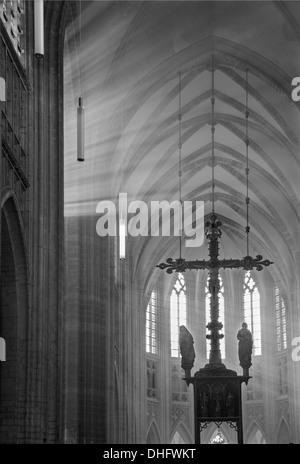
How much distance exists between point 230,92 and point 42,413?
16.9 meters

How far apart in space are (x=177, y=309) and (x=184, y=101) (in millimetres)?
17148

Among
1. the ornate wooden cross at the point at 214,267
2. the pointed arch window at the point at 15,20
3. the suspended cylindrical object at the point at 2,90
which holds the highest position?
the pointed arch window at the point at 15,20

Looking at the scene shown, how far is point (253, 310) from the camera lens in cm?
4678

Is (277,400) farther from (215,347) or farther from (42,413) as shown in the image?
(42,413)

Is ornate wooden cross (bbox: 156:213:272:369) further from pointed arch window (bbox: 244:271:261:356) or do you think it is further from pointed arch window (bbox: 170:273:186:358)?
pointed arch window (bbox: 244:271:261:356)

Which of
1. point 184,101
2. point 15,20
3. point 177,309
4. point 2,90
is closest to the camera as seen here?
point 2,90

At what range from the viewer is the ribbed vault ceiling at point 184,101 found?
984 inches

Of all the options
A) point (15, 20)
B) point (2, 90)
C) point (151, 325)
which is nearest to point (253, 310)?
point (151, 325)

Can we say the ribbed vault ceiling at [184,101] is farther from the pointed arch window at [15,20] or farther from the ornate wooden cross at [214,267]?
the pointed arch window at [15,20]

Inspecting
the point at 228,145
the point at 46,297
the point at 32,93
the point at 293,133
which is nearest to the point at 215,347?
the point at 46,297

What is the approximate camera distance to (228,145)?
117 ft

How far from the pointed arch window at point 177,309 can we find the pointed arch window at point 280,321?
4.35m

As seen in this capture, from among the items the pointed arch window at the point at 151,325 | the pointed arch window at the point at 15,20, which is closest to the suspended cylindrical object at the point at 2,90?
the pointed arch window at the point at 15,20

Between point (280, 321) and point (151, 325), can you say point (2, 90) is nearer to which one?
point (151, 325)
